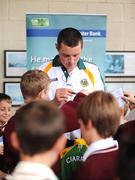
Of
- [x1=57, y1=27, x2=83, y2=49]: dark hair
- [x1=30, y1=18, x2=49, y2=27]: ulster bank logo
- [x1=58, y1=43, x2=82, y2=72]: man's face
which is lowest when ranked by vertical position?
[x1=58, y1=43, x2=82, y2=72]: man's face

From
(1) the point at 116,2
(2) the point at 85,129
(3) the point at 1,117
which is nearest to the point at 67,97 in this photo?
(2) the point at 85,129

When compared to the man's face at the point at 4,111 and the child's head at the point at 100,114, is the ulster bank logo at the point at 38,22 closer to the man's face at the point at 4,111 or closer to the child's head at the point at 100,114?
the man's face at the point at 4,111

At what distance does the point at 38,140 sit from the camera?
1.60 meters

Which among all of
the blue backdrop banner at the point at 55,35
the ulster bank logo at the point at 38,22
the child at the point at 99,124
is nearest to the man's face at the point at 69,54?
the child at the point at 99,124

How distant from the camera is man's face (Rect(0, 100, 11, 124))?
13.5ft

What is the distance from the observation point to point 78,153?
2.48 meters

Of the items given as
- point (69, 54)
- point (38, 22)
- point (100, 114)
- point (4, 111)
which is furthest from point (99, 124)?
point (38, 22)

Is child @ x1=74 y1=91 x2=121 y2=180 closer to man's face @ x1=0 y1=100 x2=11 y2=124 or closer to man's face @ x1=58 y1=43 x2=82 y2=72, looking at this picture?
man's face @ x1=58 y1=43 x2=82 y2=72

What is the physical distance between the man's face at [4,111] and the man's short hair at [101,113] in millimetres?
2196

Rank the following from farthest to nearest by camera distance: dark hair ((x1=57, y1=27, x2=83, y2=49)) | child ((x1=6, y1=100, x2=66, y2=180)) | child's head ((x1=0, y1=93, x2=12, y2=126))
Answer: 1. child's head ((x1=0, y1=93, x2=12, y2=126))
2. dark hair ((x1=57, y1=27, x2=83, y2=49))
3. child ((x1=6, y1=100, x2=66, y2=180))

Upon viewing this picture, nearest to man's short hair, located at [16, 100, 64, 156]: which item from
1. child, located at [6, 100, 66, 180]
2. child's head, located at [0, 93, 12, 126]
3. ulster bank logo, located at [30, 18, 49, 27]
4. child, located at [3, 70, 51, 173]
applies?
child, located at [6, 100, 66, 180]

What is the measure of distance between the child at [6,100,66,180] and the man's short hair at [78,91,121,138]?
32 centimetres

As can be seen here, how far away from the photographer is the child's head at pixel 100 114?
6.41ft

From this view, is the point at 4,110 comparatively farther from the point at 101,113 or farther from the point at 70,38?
the point at 101,113
